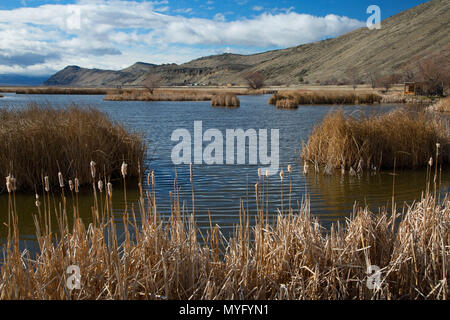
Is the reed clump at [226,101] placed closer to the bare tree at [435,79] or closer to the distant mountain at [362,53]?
the bare tree at [435,79]

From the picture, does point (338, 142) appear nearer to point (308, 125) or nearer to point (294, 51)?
point (308, 125)

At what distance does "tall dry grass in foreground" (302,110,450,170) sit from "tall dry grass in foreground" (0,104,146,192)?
4.78 m

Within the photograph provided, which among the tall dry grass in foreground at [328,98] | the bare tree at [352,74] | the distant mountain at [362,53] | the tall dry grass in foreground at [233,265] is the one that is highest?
the distant mountain at [362,53]

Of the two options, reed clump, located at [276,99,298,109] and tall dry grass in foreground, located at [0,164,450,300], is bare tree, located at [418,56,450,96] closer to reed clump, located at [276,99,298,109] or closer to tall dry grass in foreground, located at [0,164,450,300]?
reed clump, located at [276,99,298,109]

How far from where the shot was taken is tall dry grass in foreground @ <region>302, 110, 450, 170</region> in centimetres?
1007

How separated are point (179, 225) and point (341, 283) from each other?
1.44 metres

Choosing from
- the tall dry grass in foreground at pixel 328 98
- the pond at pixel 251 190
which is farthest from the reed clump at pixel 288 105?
the pond at pixel 251 190

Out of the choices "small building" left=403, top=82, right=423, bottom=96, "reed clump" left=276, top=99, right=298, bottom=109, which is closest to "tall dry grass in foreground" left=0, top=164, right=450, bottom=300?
"reed clump" left=276, top=99, right=298, bottom=109

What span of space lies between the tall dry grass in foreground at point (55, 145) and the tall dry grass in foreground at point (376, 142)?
4.78m

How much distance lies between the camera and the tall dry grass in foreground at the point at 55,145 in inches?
310

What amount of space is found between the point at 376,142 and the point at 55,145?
739 cm

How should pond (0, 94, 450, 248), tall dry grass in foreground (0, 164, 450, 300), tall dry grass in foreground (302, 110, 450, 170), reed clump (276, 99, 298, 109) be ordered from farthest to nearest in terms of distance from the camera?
reed clump (276, 99, 298, 109), tall dry grass in foreground (302, 110, 450, 170), pond (0, 94, 450, 248), tall dry grass in foreground (0, 164, 450, 300)

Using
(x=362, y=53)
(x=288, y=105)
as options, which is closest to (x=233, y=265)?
(x=288, y=105)

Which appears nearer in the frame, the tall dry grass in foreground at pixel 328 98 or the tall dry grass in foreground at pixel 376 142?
the tall dry grass in foreground at pixel 376 142
